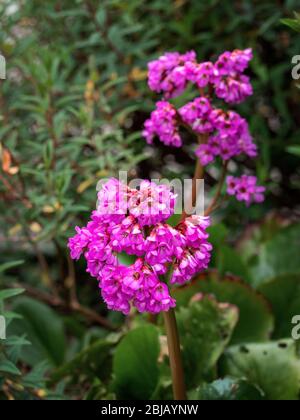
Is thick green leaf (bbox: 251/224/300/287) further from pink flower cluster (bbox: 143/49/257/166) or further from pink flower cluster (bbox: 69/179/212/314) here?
pink flower cluster (bbox: 69/179/212/314)

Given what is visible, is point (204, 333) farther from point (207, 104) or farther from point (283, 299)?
point (207, 104)

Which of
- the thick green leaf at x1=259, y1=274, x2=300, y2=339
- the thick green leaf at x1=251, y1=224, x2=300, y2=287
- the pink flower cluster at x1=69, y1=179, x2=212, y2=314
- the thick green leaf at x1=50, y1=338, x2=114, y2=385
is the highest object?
the pink flower cluster at x1=69, y1=179, x2=212, y2=314

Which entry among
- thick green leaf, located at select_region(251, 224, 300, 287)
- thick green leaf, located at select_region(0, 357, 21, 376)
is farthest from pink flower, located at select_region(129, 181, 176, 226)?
thick green leaf, located at select_region(251, 224, 300, 287)

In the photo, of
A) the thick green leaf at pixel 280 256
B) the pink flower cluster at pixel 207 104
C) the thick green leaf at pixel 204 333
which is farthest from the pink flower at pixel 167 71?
the thick green leaf at pixel 280 256

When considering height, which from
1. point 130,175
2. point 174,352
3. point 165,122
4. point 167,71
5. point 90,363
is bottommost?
point 90,363

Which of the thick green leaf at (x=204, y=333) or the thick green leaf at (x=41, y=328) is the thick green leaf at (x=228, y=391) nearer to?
the thick green leaf at (x=204, y=333)

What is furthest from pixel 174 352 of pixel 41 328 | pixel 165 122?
pixel 41 328

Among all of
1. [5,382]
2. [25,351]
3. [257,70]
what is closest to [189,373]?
[5,382]
